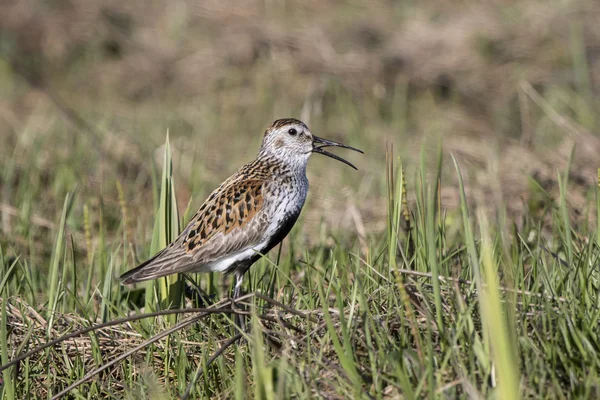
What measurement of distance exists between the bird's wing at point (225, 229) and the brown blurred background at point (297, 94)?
1562 mm

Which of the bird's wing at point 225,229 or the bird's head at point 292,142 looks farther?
the bird's head at point 292,142

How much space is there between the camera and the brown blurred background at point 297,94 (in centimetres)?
799

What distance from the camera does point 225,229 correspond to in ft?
17.3

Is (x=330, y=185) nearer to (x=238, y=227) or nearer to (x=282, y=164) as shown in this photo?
(x=282, y=164)

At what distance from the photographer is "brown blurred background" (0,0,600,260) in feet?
26.2

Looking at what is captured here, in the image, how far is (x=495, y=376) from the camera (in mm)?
3432

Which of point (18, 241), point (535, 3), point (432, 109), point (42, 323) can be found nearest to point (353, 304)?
point (42, 323)

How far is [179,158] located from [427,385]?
583 cm

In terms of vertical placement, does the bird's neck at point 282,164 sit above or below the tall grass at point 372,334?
above

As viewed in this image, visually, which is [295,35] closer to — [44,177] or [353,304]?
[44,177]

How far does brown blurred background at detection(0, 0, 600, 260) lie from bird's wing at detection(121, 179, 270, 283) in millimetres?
1562

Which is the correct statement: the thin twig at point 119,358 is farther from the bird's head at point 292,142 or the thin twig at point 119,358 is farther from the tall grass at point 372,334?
the bird's head at point 292,142

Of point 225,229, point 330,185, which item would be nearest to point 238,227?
point 225,229

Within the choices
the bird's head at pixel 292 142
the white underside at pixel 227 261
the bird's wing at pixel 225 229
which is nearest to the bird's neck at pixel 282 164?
the bird's head at pixel 292 142
